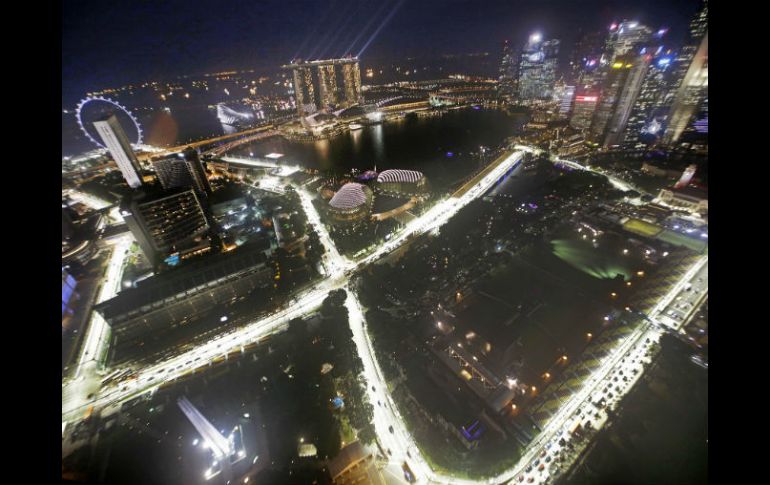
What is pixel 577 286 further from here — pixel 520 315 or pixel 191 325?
pixel 191 325

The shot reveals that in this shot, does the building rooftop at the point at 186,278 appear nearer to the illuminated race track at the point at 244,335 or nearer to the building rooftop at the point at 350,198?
the illuminated race track at the point at 244,335

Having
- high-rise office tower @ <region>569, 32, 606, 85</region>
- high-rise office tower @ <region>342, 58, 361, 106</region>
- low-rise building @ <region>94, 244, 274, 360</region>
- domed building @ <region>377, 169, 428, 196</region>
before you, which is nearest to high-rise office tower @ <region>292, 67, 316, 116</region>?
high-rise office tower @ <region>342, 58, 361, 106</region>

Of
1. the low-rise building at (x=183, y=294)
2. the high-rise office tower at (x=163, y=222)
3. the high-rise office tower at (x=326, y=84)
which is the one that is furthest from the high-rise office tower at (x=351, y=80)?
the low-rise building at (x=183, y=294)

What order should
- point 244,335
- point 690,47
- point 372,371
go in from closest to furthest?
point 372,371 < point 244,335 < point 690,47

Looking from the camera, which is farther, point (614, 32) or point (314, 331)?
point (614, 32)

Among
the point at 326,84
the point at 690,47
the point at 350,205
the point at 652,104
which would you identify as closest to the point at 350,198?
the point at 350,205

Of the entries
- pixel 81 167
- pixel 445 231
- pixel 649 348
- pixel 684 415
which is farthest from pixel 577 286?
pixel 81 167

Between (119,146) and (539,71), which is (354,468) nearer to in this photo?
(119,146)
